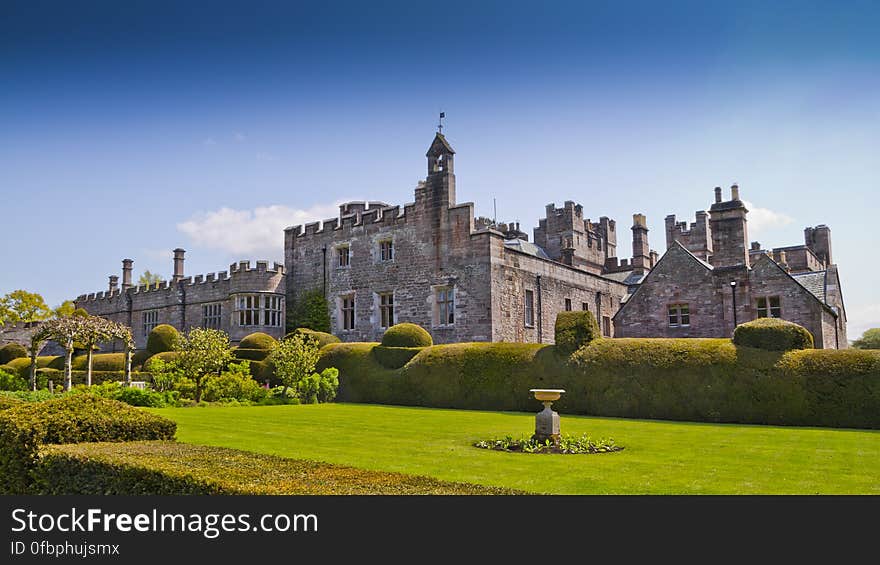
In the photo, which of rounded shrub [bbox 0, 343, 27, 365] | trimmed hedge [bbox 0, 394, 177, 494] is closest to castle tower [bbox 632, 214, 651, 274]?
trimmed hedge [bbox 0, 394, 177, 494]

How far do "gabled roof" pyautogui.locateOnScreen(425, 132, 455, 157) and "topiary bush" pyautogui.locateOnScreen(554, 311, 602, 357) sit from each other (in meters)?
11.0

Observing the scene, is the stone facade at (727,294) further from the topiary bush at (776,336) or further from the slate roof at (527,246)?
→ the topiary bush at (776,336)

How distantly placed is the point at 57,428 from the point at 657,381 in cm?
1501

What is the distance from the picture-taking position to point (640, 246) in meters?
41.2

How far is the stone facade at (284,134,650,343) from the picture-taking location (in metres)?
27.7

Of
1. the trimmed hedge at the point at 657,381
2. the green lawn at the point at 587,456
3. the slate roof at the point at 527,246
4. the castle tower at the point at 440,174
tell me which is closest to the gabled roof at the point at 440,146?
the castle tower at the point at 440,174

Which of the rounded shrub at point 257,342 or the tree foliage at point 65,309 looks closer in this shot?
the rounded shrub at point 257,342

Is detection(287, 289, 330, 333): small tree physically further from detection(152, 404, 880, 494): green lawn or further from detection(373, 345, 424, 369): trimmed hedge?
detection(152, 404, 880, 494): green lawn

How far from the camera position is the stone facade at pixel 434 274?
27703 mm

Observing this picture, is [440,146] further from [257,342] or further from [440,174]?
[257,342]

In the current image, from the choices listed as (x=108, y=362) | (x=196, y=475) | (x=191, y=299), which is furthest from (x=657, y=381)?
(x=108, y=362)

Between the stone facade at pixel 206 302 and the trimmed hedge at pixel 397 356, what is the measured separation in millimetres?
10349

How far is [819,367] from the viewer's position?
17.2m

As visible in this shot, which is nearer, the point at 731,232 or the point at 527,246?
the point at 731,232
